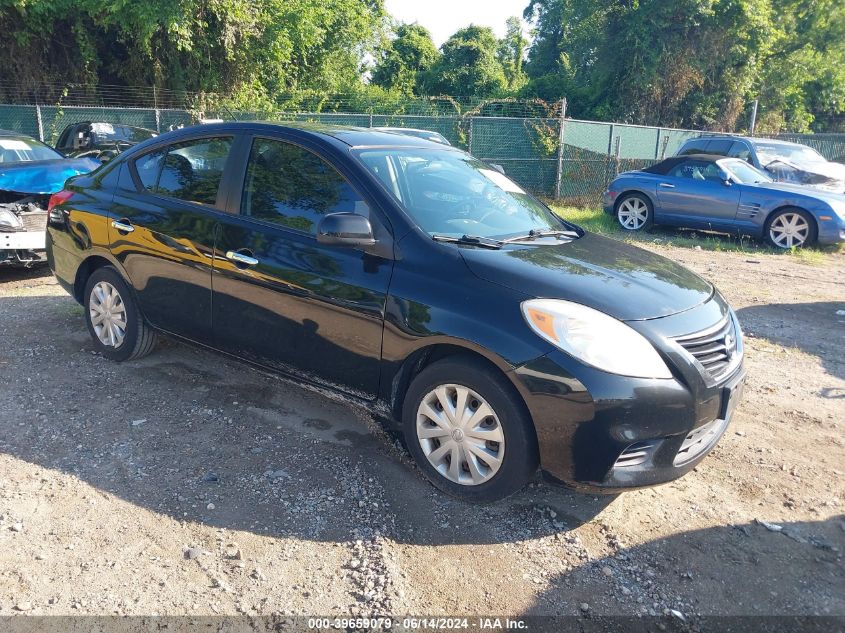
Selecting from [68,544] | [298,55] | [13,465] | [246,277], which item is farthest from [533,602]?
[298,55]

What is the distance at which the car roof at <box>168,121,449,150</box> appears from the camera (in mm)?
4031

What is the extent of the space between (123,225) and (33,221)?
3.26m

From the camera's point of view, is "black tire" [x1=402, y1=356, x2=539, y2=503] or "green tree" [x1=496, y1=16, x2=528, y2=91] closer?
"black tire" [x1=402, y1=356, x2=539, y2=503]

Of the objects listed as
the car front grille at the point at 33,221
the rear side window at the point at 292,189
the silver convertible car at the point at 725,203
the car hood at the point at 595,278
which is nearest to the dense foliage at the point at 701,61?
the silver convertible car at the point at 725,203

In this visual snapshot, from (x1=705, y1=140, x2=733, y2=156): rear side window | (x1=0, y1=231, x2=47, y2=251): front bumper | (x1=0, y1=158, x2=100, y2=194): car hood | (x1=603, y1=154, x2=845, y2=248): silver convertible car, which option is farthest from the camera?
(x1=705, y1=140, x2=733, y2=156): rear side window

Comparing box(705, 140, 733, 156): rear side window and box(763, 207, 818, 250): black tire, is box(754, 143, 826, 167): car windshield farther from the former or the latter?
box(763, 207, 818, 250): black tire

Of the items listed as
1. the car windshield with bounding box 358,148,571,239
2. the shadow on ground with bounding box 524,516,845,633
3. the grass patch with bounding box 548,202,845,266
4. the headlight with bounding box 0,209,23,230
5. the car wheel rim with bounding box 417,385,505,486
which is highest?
the car windshield with bounding box 358,148,571,239

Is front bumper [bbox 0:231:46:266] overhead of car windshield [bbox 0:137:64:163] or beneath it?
beneath

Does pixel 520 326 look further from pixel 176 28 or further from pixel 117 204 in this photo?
pixel 176 28

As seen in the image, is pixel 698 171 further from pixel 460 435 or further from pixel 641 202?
pixel 460 435

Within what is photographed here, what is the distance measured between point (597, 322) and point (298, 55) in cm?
2534

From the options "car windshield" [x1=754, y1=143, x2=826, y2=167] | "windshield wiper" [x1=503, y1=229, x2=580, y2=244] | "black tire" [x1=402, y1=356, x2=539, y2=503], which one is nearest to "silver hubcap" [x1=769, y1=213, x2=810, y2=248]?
"car windshield" [x1=754, y1=143, x2=826, y2=167]

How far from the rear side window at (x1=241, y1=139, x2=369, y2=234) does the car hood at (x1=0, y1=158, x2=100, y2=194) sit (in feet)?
15.0

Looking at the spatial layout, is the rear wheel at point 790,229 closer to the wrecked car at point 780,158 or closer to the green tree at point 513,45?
the wrecked car at point 780,158
